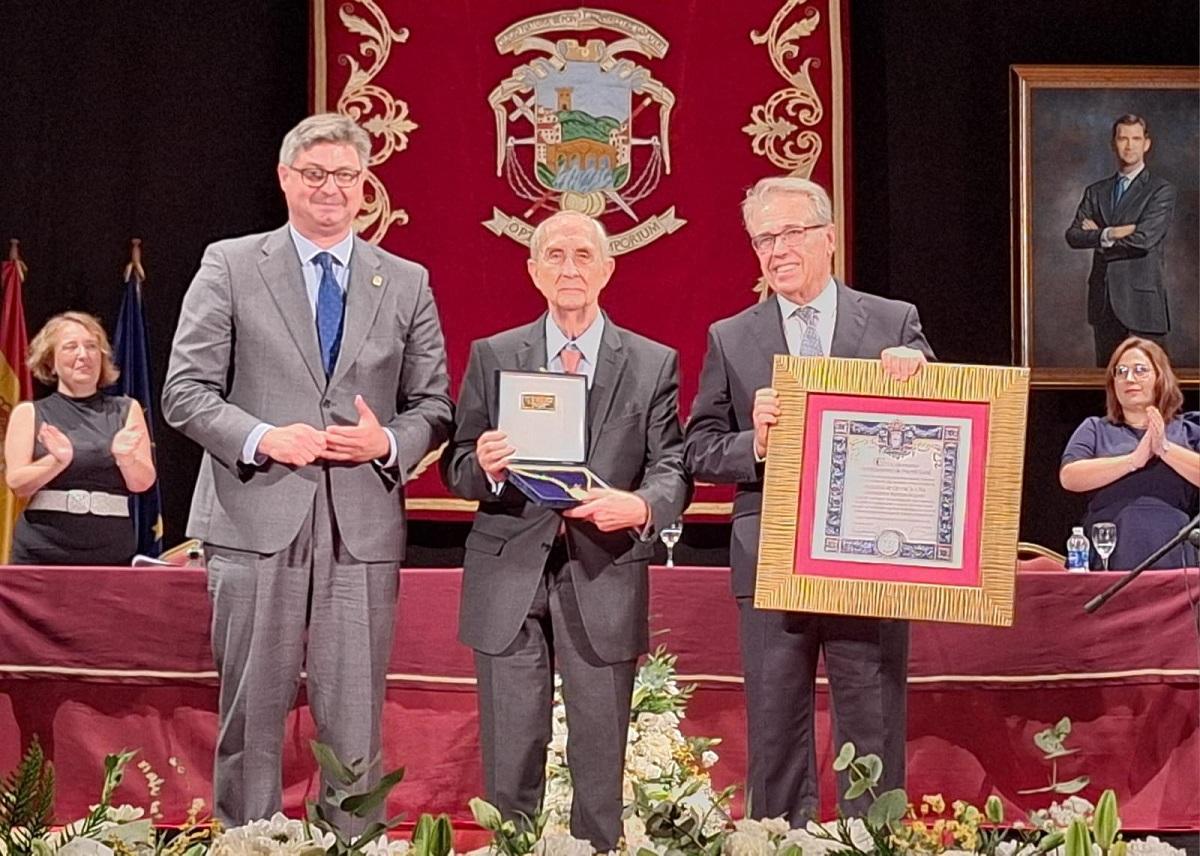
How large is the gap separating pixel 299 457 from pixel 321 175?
60 centimetres

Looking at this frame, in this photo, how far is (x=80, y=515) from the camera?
4672 mm

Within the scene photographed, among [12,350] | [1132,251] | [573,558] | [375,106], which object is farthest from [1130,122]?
[12,350]

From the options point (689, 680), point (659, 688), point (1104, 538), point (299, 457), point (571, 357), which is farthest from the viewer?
point (1104, 538)

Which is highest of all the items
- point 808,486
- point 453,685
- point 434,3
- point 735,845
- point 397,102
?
point 434,3

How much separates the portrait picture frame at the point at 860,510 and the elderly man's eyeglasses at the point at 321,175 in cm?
96

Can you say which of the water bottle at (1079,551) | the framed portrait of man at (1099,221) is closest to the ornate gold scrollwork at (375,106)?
the framed portrait of man at (1099,221)

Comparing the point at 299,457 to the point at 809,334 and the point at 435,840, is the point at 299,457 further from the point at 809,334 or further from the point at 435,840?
the point at 435,840

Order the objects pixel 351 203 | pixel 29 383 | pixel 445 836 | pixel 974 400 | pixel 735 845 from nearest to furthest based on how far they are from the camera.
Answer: pixel 445 836, pixel 735 845, pixel 974 400, pixel 351 203, pixel 29 383

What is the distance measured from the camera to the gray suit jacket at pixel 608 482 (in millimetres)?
3148

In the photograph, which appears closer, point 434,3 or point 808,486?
point 808,486

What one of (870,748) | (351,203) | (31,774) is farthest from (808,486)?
(31,774)

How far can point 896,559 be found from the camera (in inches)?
121

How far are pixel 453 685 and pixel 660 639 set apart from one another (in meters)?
0.58

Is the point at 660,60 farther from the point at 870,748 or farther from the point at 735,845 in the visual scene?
the point at 735,845
